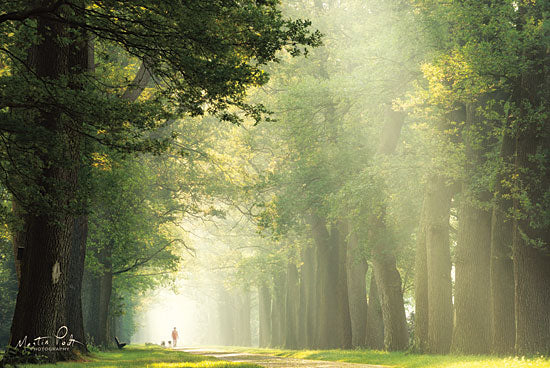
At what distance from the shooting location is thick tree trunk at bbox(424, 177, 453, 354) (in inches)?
731

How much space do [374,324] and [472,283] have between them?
10269 mm

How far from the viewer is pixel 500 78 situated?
16.1m

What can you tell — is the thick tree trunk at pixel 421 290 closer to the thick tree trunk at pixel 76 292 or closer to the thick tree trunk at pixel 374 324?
the thick tree trunk at pixel 374 324

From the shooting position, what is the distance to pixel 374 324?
26953mm

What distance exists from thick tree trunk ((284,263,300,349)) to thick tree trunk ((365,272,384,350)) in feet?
37.5

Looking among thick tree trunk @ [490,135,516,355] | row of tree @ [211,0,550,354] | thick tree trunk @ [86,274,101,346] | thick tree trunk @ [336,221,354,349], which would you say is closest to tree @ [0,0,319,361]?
row of tree @ [211,0,550,354]

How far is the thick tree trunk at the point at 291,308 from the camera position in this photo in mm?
38438

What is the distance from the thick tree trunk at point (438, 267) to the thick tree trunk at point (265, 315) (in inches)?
1205

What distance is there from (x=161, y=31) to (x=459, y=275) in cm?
1228

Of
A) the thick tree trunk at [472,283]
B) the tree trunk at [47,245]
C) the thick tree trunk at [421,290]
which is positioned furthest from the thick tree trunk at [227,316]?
the tree trunk at [47,245]

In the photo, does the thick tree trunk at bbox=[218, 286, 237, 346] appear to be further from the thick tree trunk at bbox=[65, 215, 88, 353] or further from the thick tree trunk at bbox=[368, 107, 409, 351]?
the thick tree trunk at bbox=[65, 215, 88, 353]

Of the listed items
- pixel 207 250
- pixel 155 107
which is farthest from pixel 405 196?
pixel 207 250

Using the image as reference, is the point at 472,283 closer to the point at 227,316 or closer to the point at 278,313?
the point at 278,313

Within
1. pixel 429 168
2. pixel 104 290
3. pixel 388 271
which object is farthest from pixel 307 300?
pixel 429 168
